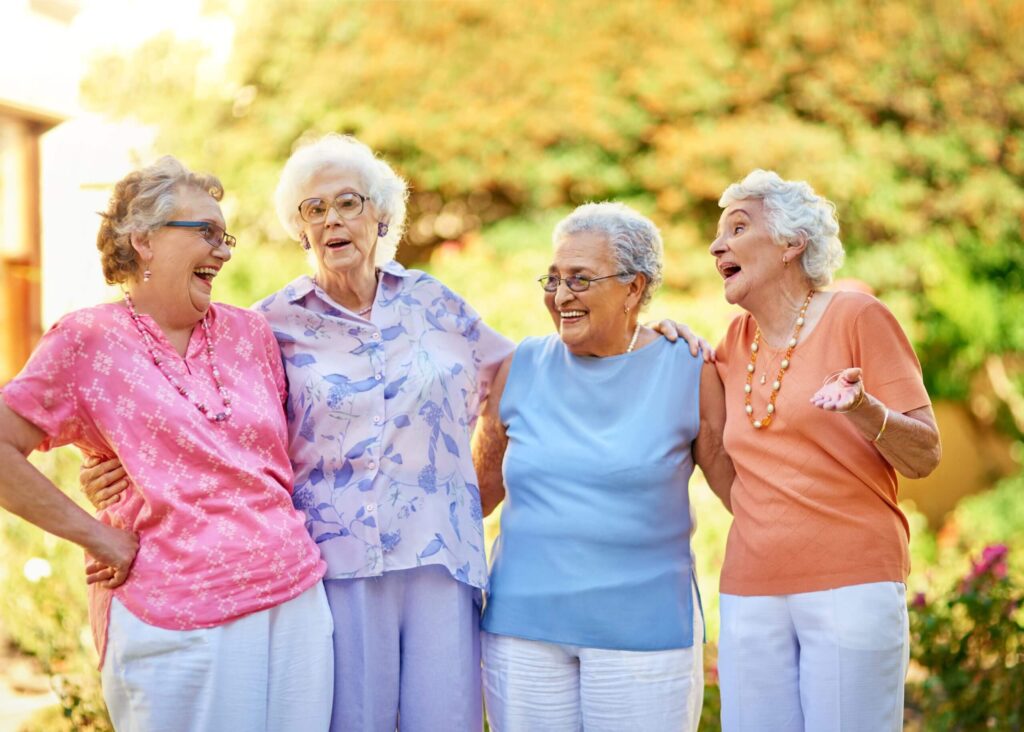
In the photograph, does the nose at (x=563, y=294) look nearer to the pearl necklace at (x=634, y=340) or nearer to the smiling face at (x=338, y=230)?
the pearl necklace at (x=634, y=340)

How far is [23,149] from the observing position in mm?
6258

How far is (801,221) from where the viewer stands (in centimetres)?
295

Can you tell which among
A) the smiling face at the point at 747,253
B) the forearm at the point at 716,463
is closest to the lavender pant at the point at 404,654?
the forearm at the point at 716,463

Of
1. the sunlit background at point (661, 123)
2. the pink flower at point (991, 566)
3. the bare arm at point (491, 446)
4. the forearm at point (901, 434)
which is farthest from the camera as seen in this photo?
the sunlit background at point (661, 123)

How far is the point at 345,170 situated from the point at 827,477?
153 centimetres

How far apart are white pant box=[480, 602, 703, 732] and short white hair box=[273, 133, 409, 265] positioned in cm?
121

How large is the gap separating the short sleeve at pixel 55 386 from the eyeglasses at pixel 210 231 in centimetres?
34

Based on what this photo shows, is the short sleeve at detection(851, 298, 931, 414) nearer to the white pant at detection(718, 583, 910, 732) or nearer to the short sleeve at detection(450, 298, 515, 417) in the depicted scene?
the white pant at detection(718, 583, 910, 732)

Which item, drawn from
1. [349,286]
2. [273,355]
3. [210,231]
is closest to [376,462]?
[273,355]

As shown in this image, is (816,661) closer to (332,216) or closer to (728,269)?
(728,269)

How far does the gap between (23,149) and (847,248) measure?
18.2 feet

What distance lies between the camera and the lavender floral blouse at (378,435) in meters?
2.92

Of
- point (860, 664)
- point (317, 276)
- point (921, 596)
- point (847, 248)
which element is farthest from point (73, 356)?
point (847, 248)

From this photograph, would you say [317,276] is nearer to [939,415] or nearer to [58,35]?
[58,35]
